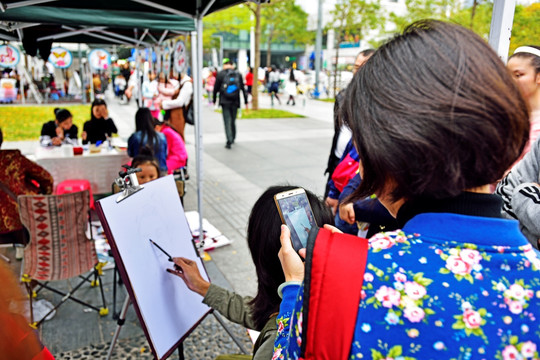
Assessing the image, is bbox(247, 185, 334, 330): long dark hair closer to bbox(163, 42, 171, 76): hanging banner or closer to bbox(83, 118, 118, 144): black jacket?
bbox(163, 42, 171, 76): hanging banner

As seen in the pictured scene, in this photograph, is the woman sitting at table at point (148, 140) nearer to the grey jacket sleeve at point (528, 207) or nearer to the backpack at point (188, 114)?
the backpack at point (188, 114)

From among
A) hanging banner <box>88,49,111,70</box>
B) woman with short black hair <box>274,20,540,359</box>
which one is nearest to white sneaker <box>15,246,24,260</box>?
woman with short black hair <box>274,20,540,359</box>

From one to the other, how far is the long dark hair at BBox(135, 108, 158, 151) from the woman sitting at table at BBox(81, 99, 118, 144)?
6.21 feet

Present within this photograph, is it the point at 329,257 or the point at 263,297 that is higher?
the point at 329,257

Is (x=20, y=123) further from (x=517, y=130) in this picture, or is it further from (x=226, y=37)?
(x=226, y=37)

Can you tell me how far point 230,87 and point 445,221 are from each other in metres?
9.10

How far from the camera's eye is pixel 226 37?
45562 millimetres

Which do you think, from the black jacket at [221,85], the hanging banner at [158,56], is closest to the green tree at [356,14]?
the black jacket at [221,85]

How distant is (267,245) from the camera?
150cm

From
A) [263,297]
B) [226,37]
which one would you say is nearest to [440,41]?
[263,297]

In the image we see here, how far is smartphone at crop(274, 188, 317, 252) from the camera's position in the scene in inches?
48.9

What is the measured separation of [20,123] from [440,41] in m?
15.0

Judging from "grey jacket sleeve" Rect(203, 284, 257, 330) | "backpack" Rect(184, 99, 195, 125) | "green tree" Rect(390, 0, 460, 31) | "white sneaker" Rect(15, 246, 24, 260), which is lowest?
"white sneaker" Rect(15, 246, 24, 260)

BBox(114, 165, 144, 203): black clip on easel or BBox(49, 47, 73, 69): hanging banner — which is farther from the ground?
BBox(49, 47, 73, 69): hanging banner
